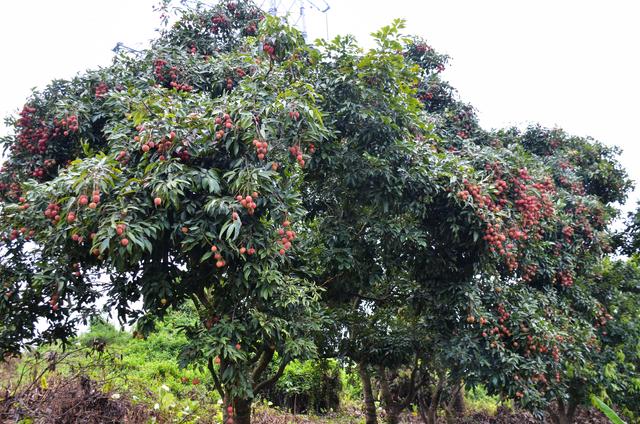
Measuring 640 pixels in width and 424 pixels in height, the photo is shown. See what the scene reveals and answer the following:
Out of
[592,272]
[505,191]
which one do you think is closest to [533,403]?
[505,191]

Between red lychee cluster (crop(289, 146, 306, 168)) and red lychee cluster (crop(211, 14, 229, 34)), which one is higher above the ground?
red lychee cluster (crop(211, 14, 229, 34))

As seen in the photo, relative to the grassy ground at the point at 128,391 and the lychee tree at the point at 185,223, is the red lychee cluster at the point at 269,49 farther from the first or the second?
the grassy ground at the point at 128,391

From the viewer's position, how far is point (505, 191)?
16.2 ft

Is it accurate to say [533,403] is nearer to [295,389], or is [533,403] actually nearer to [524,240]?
[524,240]

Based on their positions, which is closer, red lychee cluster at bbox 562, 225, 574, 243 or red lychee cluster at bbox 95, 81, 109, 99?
red lychee cluster at bbox 95, 81, 109, 99

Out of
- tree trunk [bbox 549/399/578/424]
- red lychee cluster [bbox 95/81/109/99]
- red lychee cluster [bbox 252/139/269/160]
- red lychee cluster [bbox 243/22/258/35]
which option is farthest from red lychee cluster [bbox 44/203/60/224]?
tree trunk [bbox 549/399/578/424]

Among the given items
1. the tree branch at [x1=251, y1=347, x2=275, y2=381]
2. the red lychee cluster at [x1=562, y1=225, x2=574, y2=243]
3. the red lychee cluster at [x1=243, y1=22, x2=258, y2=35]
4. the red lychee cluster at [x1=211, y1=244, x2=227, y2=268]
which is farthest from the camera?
the red lychee cluster at [x1=562, y1=225, x2=574, y2=243]

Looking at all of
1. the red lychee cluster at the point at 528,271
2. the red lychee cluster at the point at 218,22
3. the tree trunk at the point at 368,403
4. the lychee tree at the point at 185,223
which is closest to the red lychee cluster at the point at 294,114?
the lychee tree at the point at 185,223

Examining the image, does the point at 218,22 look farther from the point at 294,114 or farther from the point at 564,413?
the point at 564,413

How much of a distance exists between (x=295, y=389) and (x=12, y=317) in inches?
236

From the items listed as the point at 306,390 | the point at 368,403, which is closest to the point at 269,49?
the point at 368,403

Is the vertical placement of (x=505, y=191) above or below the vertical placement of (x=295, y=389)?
above

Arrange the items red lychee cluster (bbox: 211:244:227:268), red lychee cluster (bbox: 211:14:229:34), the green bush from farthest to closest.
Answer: the green bush < red lychee cluster (bbox: 211:14:229:34) < red lychee cluster (bbox: 211:244:227:268)

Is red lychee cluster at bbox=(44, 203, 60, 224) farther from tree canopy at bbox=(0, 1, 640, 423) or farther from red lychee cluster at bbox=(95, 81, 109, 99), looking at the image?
red lychee cluster at bbox=(95, 81, 109, 99)
